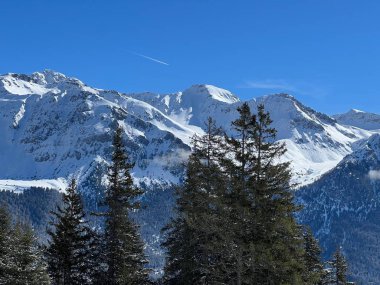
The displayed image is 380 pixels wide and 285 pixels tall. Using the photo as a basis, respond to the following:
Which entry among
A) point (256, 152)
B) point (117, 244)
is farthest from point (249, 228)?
point (117, 244)

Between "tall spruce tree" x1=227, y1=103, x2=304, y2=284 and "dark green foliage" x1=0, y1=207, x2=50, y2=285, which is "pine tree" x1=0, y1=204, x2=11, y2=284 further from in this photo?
"tall spruce tree" x1=227, y1=103, x2=304, y2=284

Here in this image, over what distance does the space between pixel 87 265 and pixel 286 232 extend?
17079 millimetres

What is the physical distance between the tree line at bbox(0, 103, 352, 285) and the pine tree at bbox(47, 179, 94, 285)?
0.07 meters

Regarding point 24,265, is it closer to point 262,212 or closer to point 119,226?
point 119,226

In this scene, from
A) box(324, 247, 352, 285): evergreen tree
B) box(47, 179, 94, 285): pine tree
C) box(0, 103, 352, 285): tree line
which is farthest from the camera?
box(324, 247, 352, 285): evergreen tree

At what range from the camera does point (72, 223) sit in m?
41.2

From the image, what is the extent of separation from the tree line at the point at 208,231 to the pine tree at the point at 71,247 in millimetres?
66

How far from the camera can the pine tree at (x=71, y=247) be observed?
4081cm

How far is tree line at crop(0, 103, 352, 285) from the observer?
95.5ft

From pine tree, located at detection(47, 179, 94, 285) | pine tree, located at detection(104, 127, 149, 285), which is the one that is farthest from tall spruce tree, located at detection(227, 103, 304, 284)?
pine tree, located at detection(47, 179, 94, 285)

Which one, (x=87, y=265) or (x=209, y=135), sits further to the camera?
(x=87, y=265)

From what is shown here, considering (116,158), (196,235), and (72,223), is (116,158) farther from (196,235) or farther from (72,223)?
(196,235)

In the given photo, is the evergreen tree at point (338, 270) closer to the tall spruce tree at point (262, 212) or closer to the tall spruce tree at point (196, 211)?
the tall spruce tree at point (196, 211)

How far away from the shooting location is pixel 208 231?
29.8 meters
